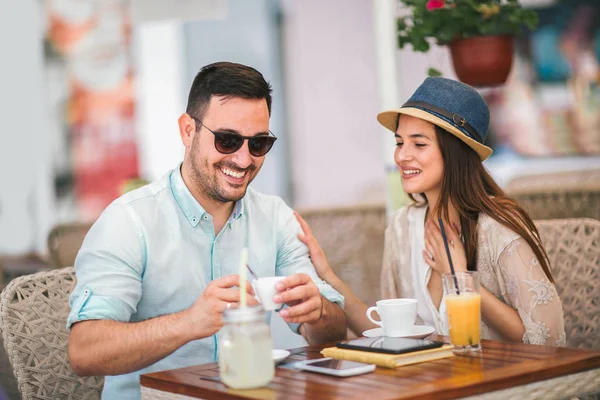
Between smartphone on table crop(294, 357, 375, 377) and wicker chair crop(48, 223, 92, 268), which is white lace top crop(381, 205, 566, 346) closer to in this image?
smartphone on table crop(294, 357, 375, 377)

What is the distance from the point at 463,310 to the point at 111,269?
0.82 meters

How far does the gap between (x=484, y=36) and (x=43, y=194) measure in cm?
432

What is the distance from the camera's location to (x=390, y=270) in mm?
2666

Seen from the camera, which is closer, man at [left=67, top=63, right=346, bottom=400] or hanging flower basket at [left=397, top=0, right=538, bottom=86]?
man at [left=67, top=63, right=346, bottom=400]

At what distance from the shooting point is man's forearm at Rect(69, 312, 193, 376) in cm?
184

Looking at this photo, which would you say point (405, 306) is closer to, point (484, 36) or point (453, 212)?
point (453, 212)

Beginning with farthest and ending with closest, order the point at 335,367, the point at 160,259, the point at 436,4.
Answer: the point at 436,4 < the point at 160,259 < the point at 335,367

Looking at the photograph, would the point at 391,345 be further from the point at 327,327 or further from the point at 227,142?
the point at 227,142

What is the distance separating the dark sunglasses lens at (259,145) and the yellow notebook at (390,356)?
63 cm

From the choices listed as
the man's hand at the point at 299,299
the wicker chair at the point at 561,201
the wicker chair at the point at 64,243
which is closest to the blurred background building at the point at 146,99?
the wicker chair at the point at 64,243

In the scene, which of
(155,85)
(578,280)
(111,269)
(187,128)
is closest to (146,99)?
(155,85)

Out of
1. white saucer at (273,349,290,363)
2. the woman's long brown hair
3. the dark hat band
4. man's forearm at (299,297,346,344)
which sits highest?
the dark hat band

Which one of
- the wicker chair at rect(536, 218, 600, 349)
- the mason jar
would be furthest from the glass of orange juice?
the wicker chair at rect(536, 218, 600, 349)

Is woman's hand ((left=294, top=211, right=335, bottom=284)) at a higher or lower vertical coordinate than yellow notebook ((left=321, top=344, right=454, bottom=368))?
higher
